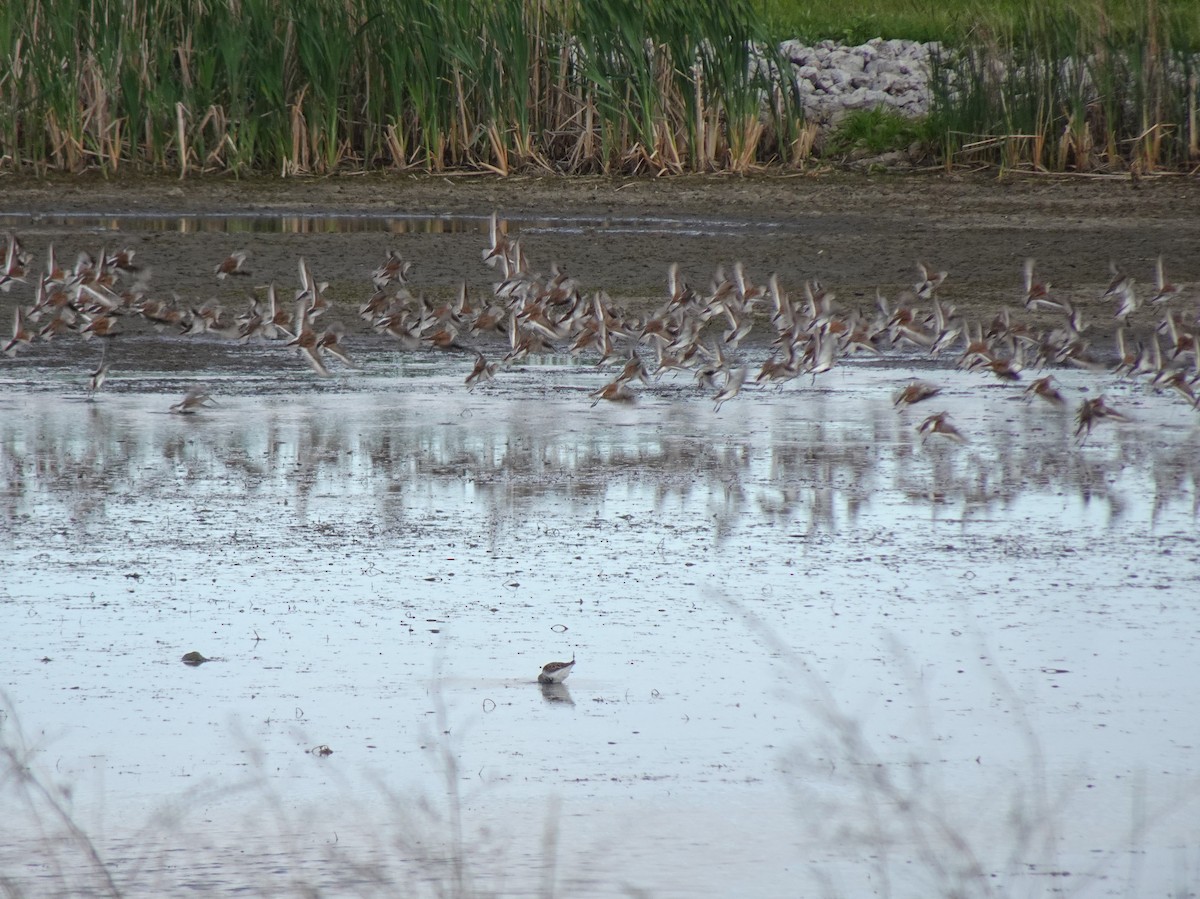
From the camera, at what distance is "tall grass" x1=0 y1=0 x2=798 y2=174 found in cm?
1686

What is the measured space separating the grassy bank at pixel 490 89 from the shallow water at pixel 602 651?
880cm

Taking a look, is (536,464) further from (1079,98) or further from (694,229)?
(1079,98)

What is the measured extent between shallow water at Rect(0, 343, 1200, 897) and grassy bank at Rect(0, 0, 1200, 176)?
880 centimetres

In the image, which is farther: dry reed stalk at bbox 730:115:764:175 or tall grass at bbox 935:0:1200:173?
dry reed stalk at bbox 730:115:764:175

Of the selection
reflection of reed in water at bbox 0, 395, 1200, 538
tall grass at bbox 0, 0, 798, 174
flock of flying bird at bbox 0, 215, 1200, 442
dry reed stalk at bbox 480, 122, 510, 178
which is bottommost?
reflection of reed in water at bbox 0, 395, 1200, 538

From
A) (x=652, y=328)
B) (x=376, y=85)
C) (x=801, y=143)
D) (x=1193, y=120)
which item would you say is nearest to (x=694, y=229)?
(x=801, y=143)

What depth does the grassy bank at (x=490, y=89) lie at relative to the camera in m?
16.9

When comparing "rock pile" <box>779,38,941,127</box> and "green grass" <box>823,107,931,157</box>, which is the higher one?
"rock pile" <box>779,38,941,127</box>

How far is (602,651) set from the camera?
5.27 metres

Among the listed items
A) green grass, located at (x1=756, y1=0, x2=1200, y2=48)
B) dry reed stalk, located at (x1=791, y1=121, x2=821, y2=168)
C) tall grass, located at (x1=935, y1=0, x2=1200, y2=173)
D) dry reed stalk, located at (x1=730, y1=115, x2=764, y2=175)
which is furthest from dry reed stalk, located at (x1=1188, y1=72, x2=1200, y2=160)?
dry reed stalk, located at (x1=730, y1=115, x2=764, y2=175)

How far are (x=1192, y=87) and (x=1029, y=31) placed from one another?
5.08 ft

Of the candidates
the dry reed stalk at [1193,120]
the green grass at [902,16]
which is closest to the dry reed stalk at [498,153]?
the green grass at [902,16]

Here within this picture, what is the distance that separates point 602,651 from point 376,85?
43.4 feet

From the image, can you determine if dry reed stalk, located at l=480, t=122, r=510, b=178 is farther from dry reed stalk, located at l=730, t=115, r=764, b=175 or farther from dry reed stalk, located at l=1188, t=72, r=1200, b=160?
dry reed stalk, located at l=1188, t=72, r=1200, b=160
